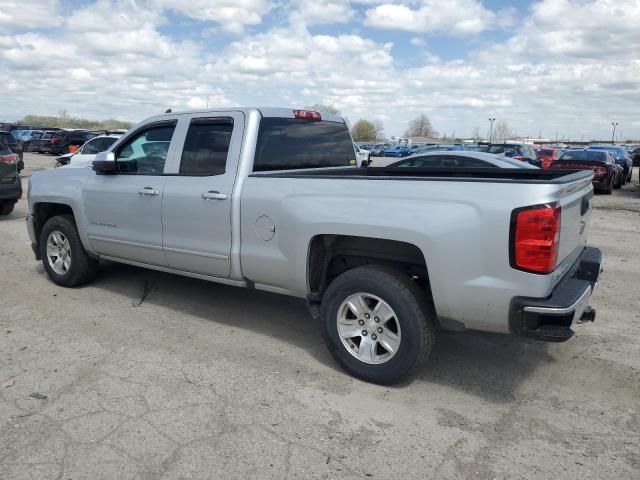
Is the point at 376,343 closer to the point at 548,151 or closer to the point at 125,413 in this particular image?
the point at 125,413

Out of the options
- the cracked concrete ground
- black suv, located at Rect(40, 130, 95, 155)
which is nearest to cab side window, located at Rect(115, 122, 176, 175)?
the cracked concrete ground

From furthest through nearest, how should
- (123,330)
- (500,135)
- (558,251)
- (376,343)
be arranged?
(500,135) < (123,330) < (376,343) < (558,251)

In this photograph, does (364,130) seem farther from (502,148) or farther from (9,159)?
(9,159)

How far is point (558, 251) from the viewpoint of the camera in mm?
3367

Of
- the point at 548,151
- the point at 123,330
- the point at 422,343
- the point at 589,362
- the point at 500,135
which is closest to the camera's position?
the point at 422,343

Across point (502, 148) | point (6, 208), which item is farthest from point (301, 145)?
point (502, 148)

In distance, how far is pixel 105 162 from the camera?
17.5 ft

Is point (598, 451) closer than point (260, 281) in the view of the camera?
Yes

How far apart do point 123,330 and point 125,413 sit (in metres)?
1.59

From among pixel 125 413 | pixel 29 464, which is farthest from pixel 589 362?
pixel 29 464

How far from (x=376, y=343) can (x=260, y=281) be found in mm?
1154

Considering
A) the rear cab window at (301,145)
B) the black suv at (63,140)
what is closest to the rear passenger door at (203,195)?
the rear cab window at (301,145)

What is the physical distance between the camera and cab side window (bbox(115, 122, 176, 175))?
519 cm

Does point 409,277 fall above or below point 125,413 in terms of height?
above
